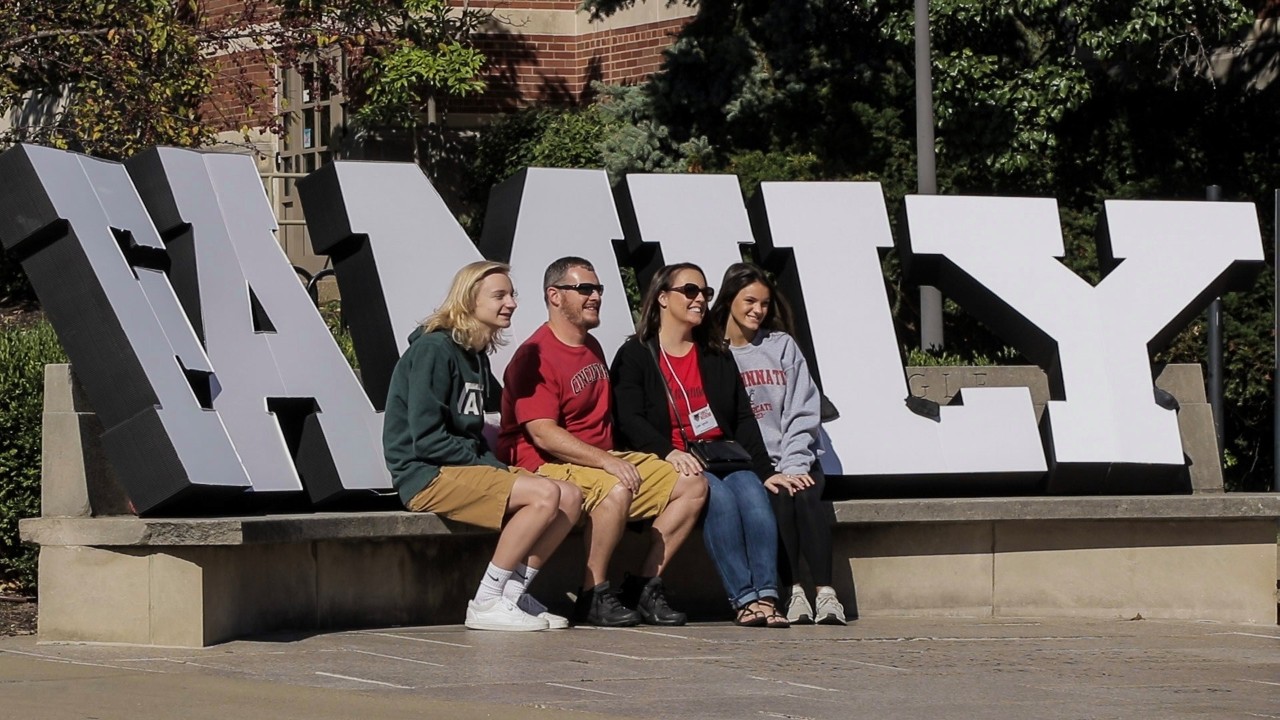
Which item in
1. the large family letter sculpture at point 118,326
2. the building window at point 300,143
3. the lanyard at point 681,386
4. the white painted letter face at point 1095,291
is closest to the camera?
the large family letter sculpture at point 118,326

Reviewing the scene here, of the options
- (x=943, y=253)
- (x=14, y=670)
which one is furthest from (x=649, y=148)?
(x=14, y=670)

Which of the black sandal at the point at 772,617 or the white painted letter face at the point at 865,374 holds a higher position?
the white painted letter face at the point at 865,374

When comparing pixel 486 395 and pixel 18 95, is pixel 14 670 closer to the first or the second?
pixel 486 395

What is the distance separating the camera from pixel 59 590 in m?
7.50

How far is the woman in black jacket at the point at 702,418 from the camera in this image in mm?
8156

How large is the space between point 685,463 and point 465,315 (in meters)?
1.15

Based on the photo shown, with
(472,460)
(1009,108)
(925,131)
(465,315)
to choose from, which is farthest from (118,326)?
(1009,108)

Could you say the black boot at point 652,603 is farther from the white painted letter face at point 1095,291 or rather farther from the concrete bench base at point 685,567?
the white painted letter face at point 1095,291

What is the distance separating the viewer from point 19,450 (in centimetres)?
859

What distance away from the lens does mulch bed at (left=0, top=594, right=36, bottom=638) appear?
26.4ft

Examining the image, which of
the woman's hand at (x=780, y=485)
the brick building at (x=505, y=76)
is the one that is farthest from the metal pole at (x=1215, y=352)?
the brick building at (x=505, y=76)

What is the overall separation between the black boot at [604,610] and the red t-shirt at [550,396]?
1.96 ft

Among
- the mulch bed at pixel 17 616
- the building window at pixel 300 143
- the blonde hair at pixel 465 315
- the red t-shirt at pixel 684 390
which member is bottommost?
the mulch bed at pixel 17 616

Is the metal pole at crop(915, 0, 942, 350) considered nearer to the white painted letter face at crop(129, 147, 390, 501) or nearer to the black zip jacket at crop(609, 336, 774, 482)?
the black zip jacket at crop(609, 336, 774, 482)
